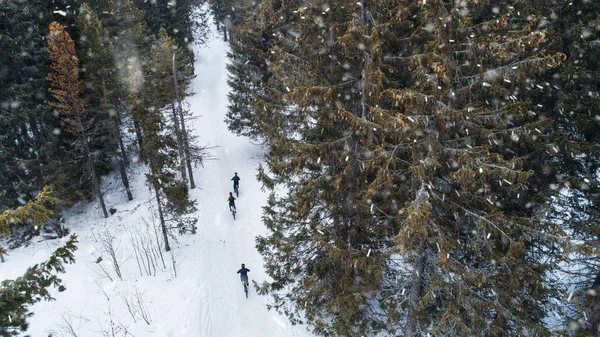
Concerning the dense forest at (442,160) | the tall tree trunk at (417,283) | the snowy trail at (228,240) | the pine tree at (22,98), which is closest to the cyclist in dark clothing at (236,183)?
the snowy trail at (228,240)

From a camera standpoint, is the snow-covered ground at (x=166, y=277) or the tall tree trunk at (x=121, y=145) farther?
the tall tree trunk at (x=121, y=145)

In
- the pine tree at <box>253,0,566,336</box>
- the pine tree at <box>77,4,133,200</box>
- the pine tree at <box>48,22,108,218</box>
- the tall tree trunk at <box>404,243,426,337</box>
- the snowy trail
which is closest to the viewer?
the pine tree at <box>253,0,566,336</box>

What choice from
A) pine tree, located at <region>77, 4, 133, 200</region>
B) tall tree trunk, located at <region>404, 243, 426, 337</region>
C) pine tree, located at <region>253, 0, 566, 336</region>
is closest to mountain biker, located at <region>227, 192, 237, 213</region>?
pine tree, located at <region>253, 0, 566, 336</region>

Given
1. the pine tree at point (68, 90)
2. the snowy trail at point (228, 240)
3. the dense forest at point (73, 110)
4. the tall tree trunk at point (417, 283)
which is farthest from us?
the pine tree at point (68, 90)

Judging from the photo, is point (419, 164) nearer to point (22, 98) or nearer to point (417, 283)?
point (417, 283)

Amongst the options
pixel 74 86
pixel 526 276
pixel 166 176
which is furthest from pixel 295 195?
pixel 74 86

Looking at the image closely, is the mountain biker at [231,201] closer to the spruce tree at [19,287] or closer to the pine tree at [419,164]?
the pine tree at [419,164]

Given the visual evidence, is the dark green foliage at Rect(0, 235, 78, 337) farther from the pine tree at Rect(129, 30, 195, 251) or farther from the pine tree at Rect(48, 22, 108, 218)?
the pine tree at Rect(48, 22, 108, 218)

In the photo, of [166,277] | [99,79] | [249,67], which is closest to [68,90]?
[99,79]
